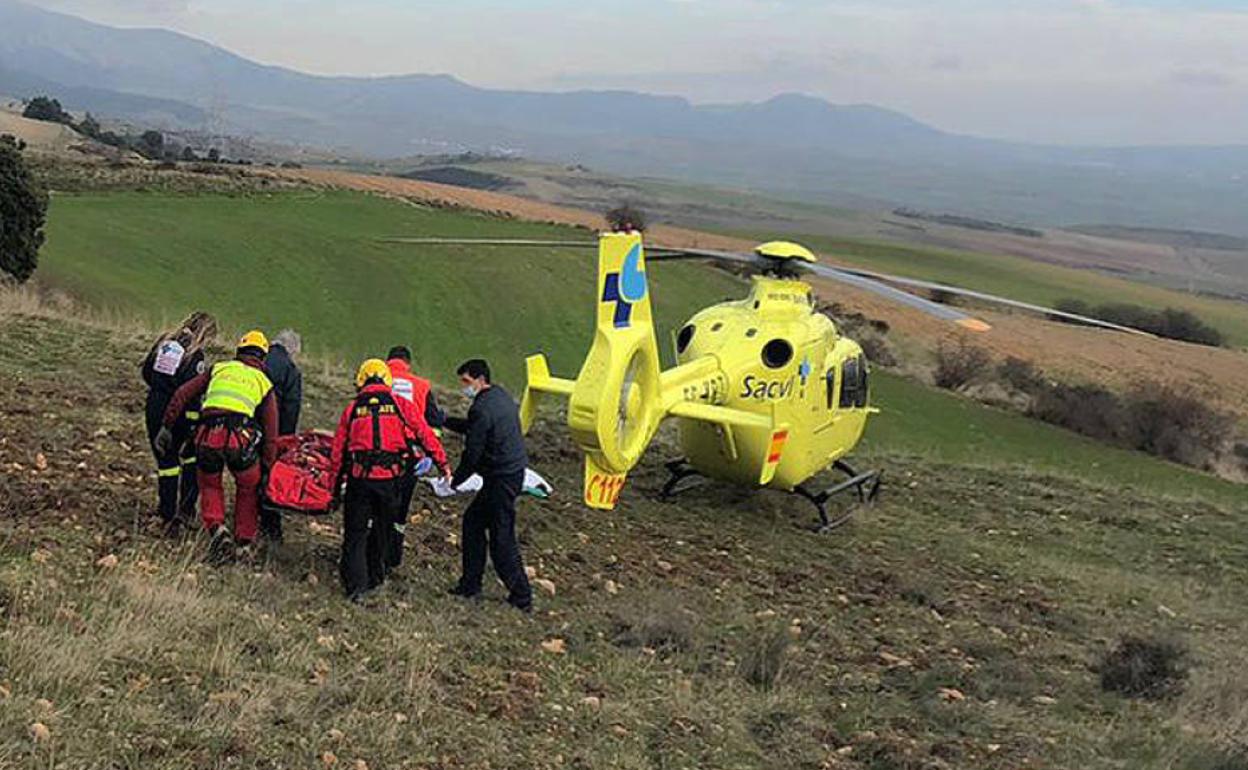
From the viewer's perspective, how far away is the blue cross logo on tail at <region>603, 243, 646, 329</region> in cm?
1046

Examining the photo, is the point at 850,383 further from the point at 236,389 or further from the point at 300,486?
the point at 236,389

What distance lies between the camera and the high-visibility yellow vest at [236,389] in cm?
842

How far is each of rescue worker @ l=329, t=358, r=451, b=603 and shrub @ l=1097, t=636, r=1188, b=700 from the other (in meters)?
5.82

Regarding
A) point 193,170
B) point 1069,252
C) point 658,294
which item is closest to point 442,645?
point 658,294

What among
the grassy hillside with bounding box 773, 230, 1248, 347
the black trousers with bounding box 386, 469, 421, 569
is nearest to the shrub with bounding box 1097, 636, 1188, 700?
the black trousers with bounding box 386, 469, 421, 569

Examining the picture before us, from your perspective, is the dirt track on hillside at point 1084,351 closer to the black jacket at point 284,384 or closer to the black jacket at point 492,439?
the black jacket at point 284,384

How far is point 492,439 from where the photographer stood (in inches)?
361

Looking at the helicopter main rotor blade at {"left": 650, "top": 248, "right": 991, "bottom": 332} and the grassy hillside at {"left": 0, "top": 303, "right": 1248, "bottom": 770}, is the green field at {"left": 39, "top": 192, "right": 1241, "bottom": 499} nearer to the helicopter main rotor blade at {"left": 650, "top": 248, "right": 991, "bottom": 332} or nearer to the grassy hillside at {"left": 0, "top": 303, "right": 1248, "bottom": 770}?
the helicopter main rotor blade at {"left": 650, "top": 248, "right": 991, "bottom": 332}

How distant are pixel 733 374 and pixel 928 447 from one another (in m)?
16.4

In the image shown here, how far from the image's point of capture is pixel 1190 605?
1355 centimetres

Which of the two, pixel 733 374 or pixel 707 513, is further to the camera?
pixel 707 513

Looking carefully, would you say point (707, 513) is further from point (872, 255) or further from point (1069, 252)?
point (1069, 252)

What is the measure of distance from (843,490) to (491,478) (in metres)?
8.47

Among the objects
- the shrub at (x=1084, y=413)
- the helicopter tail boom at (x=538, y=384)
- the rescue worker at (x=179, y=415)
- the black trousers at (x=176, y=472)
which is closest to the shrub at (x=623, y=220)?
the helicopter tail boom at (x=538, y=384)
